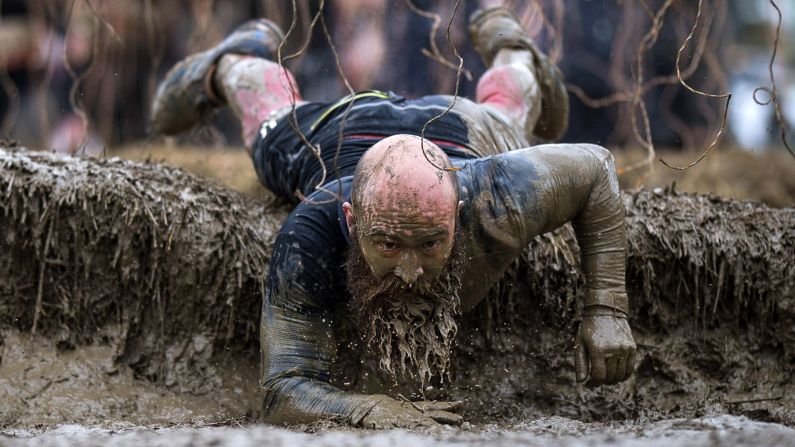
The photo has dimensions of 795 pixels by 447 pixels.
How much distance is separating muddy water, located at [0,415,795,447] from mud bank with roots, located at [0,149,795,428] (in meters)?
0.84

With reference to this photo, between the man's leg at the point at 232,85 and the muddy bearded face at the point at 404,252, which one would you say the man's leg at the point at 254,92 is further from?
the muddy bearded face at the point at 404,252

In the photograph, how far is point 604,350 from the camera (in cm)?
403

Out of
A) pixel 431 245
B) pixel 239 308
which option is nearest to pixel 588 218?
pixel 431 245

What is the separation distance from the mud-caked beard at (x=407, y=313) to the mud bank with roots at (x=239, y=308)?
66cm

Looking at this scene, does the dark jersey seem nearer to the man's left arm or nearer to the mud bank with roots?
the mud bank with roots

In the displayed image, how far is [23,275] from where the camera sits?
15.6 feet

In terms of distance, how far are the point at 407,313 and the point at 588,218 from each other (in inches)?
28.3

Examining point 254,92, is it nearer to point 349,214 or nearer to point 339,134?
point 339,134

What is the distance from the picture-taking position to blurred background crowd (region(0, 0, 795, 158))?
7.44 m

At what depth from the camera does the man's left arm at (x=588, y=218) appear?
13.1 feet

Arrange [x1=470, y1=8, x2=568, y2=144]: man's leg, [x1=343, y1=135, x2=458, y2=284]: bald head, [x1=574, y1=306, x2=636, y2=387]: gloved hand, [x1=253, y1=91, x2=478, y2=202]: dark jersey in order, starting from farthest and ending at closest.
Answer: [x1=470, y1=8, x2=568, y2=144]: man's leg → [x1=253, y1=91, x2=478, y2=202]: dark jersey → [x1=574, y1=306, x2=636, y2=387]: gloved hand → [x1=343, y1=135, x2=458, y2=284]: bald head

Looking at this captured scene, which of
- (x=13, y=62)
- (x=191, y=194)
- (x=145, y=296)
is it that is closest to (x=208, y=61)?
(x=191, y=194)

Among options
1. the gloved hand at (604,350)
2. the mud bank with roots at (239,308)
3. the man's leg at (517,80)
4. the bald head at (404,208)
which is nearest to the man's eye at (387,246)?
the bald head at (404,208)

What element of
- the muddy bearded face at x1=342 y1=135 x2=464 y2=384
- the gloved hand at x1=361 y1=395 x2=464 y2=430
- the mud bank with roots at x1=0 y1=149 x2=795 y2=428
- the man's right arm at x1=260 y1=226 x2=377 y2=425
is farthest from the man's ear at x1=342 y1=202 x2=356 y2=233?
the mud bank with roots at x1=0 y1=149 x2=795 y2=428
